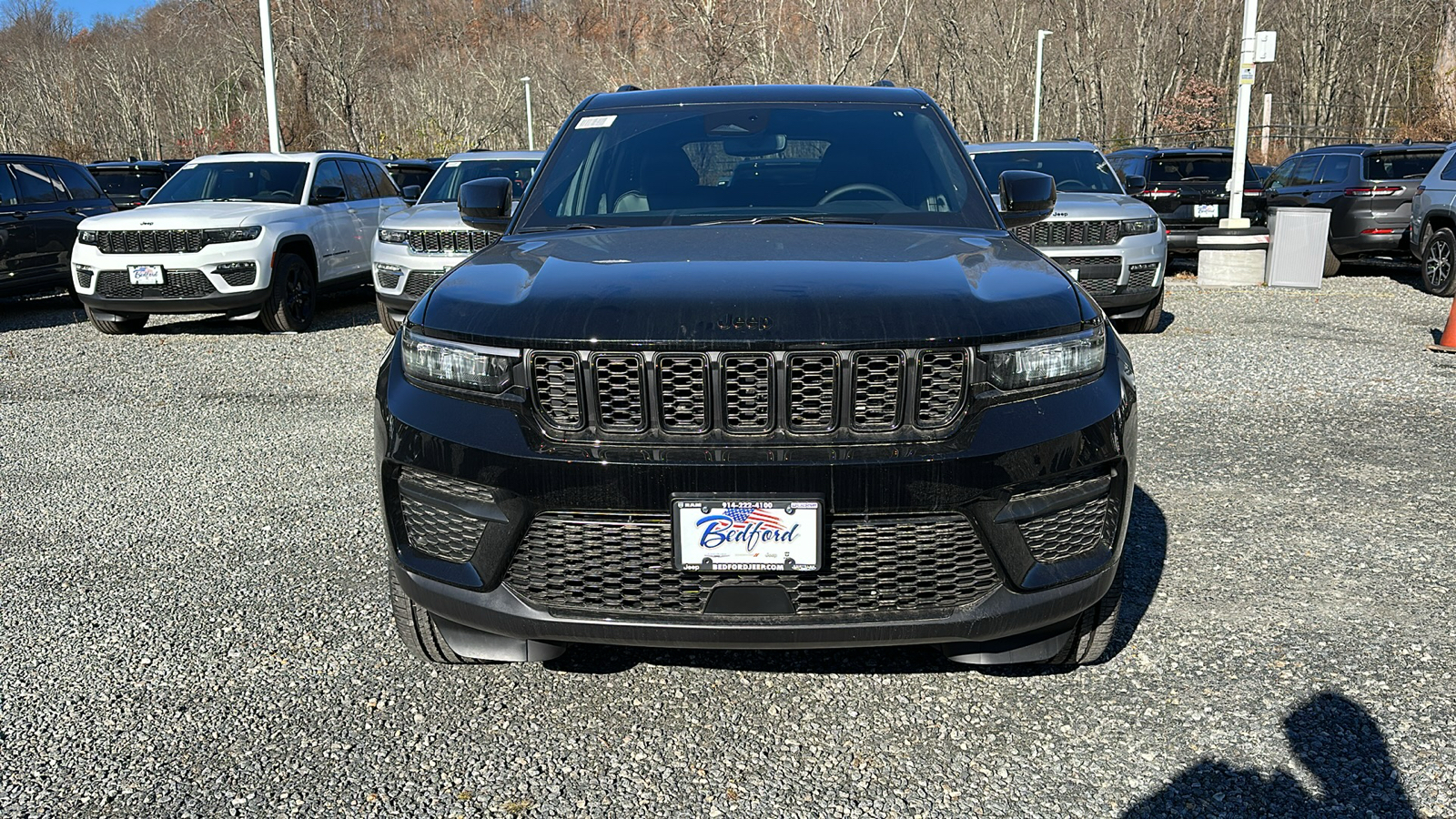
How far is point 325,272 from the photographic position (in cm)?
1153

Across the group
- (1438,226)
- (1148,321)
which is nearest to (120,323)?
(1148,321)

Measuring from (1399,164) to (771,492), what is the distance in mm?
14367

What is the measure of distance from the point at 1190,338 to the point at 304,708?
8674 millimetres

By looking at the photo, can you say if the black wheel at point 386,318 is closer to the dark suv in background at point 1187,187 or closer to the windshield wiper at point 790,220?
the windshield wiper at point 790,220

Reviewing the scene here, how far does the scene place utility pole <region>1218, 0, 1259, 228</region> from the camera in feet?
45.8

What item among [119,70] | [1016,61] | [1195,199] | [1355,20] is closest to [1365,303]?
[1195,199]

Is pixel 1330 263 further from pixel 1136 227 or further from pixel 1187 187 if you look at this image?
pixel 1136 227

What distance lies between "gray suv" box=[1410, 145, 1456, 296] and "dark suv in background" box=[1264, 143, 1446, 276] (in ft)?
3.49

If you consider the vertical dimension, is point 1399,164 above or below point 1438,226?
above

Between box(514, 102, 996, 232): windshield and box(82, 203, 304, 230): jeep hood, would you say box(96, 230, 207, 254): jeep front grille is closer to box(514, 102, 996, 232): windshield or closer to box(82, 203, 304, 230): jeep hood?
box(82, 203, 304, 230): jeep hood

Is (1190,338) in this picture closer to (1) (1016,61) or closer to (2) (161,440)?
(2) (161,440)

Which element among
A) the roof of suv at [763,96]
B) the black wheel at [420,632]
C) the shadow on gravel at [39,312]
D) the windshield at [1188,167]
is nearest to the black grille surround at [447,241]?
the shadow on gravel at [39,312]

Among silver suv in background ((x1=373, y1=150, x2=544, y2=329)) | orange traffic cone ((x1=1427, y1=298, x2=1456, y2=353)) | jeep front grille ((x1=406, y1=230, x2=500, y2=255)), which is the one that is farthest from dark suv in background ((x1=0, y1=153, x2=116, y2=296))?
orange traffic cone ((x1=1427, y1=298, x2=1456, y2=353))

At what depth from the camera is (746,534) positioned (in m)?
2.54
